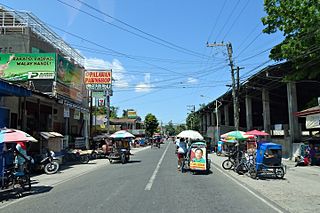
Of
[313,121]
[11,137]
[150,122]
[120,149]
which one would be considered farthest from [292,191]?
[150,122]

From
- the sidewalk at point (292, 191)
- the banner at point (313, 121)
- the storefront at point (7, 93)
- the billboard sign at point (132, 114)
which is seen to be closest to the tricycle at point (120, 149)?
the storefront at point (7, 93)

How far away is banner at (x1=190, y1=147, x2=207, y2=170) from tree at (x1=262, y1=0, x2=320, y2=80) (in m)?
8.22

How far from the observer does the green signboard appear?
27.8m

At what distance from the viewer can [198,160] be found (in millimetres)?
16500

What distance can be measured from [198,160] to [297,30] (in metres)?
10.3

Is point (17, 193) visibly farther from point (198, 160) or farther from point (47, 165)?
point (198, 160)

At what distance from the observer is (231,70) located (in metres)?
28.9

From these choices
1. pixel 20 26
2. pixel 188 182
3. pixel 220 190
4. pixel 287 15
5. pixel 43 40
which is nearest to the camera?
pixel 220 190

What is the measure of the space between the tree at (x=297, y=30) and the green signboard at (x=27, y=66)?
17.8 metres

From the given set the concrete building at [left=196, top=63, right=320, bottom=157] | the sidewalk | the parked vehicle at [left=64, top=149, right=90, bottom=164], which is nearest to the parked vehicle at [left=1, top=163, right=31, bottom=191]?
the sidewalk

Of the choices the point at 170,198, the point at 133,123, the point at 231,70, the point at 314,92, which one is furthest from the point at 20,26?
the point at 133,123

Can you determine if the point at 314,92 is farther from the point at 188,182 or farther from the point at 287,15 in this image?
the point at 188,182

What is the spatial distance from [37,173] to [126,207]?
1163 cm

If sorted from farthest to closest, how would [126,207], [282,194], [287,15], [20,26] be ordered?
[20,26]
[287,15]
[282,194]
[126,207]
